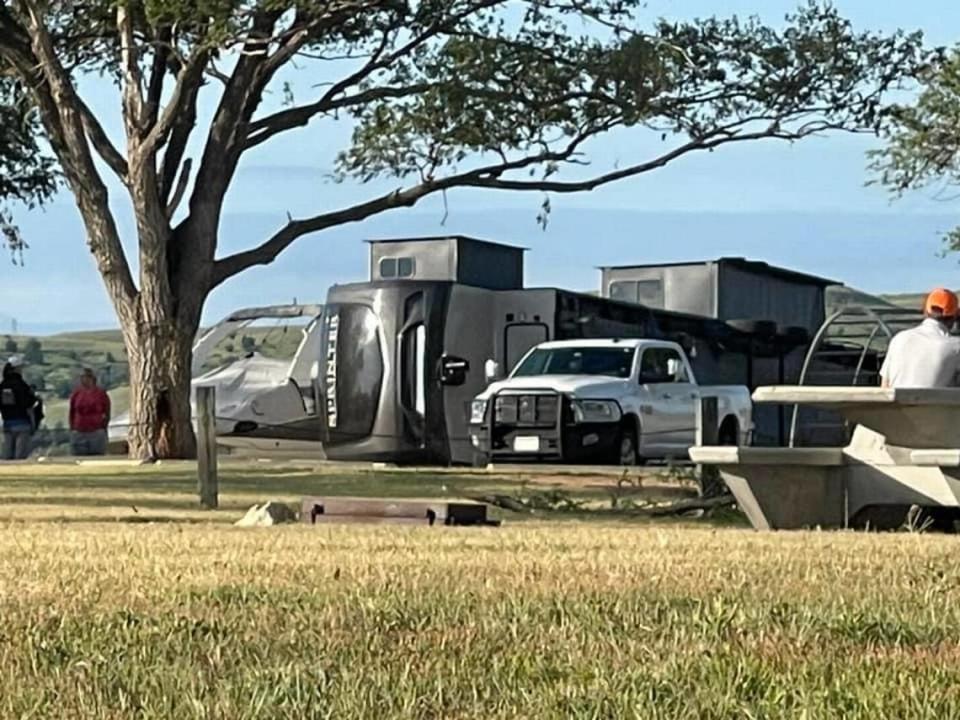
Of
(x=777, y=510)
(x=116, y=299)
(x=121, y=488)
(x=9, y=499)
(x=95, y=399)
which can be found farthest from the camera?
(x=95, y=399)

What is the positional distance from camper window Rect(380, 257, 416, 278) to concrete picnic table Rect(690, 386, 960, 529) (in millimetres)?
19218

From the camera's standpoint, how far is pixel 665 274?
118 ft

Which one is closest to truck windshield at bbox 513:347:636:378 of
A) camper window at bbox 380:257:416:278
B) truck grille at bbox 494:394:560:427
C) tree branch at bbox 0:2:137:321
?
truck grille at bbox 494:394:560:427

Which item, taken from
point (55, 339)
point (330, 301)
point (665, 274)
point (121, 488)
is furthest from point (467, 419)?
point (55, 339)

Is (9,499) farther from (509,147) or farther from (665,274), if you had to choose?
(665,274)

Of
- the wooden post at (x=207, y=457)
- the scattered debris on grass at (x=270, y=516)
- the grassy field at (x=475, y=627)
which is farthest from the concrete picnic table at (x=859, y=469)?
the wooden post at (x=207, y=457)

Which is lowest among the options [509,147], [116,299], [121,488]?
[121,488]

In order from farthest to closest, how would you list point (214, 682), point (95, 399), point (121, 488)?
1. point (95, 399)
2. point (121, 488)
3. point (214, 682)

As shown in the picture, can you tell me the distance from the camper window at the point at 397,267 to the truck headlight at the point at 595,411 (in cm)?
586

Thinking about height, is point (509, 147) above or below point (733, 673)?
above

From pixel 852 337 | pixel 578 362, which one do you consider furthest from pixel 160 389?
pixel 852 337

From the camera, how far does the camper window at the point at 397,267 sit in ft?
103

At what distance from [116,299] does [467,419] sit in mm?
5220

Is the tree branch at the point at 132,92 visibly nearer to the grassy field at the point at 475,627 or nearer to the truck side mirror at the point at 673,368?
the truck side mirror at the point at 673,368
